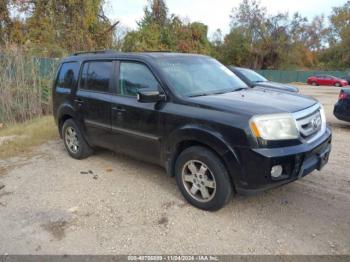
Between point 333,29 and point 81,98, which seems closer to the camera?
point 81,98

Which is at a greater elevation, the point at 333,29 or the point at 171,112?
the point at 333,29

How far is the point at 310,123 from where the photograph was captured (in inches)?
145

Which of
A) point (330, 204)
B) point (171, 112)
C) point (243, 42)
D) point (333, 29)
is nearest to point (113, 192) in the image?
point (171, 112)

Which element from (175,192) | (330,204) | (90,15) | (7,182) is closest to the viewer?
(330,204)

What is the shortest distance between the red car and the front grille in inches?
1372

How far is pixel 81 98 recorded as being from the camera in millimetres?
5375

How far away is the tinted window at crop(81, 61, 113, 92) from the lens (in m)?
4.94

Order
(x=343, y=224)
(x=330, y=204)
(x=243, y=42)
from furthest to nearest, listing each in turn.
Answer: (x=243, y=42) < (x=330, y=204) < (x=343, y=224)

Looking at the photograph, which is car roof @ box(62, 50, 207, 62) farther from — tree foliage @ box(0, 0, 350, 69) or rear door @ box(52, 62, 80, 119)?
tree foliage @ box(0, 0, 350, 69)

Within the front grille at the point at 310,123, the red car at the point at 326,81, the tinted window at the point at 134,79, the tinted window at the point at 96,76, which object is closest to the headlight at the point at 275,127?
the front grille at the point at 310,123

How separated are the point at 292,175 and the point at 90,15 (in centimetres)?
1742

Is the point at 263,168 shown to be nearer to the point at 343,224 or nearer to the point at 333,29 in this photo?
the point at 343,224

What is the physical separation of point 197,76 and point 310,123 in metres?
1.57

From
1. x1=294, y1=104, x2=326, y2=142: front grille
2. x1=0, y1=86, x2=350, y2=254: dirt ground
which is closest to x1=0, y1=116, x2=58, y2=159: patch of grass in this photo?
x1=0, y1=86, x2=350, y2=254: dirt ground
